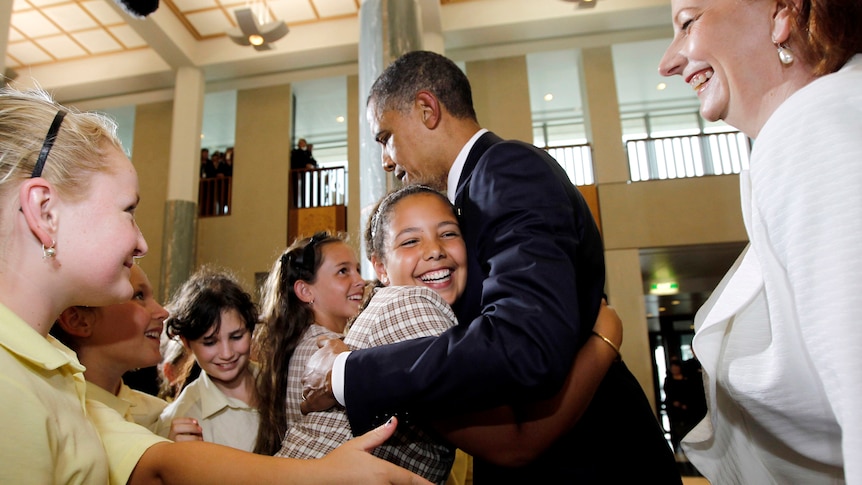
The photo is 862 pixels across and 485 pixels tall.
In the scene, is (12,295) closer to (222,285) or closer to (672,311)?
(222,285)

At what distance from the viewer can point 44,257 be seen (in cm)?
121

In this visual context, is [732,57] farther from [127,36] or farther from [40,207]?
[127,36]

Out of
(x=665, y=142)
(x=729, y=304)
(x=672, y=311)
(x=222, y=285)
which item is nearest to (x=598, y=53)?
(x=665, y=142)

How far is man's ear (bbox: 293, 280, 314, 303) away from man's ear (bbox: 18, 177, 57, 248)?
1.72 m

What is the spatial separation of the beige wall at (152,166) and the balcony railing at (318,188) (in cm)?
280

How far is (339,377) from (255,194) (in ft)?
36.1

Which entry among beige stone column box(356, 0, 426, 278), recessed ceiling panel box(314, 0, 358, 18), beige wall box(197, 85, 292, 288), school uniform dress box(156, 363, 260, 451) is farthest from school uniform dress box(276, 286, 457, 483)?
recessed ceiling panel box(314, 0, 358, 18)

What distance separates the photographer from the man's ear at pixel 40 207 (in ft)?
3.88

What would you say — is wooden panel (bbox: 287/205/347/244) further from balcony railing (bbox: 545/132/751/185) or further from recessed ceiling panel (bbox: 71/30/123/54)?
recessed ceiling panel (bbox: 71/30/123/54)

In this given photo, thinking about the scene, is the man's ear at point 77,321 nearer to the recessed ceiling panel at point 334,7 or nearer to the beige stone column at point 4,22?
the beige stone column at point 4,22

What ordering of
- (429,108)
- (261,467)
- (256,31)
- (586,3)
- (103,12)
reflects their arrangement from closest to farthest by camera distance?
(261,467), (429,108), (586,3), (256,31), (103,12)

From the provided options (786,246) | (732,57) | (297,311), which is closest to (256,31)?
(297,311)

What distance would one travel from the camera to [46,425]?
1060 millimetres

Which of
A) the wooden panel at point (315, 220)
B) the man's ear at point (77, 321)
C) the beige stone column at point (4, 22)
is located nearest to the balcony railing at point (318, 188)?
the wooden panel at point (315, 220)
